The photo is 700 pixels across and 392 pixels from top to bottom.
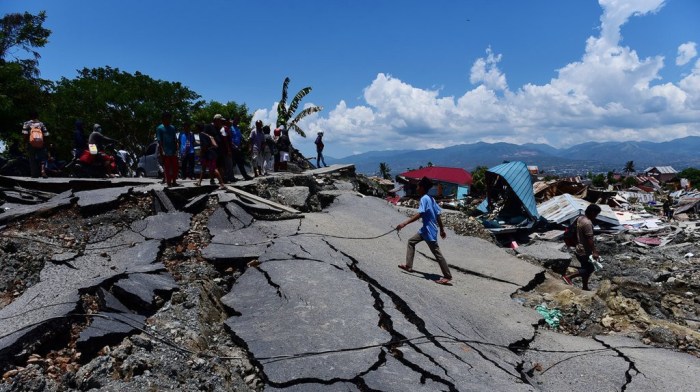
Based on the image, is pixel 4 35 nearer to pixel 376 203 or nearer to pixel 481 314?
pixel 376 203

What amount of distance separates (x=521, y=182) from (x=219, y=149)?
1044 centimetres

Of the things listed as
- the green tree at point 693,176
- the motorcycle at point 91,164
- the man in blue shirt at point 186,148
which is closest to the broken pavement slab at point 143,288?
the man in blue shirt at point 186,148

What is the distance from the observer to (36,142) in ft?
28.0

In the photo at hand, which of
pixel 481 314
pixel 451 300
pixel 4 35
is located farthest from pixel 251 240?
pixel 4 35

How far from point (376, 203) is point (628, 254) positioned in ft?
28.6

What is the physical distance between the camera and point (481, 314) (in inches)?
203

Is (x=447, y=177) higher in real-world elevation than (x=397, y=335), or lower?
lower

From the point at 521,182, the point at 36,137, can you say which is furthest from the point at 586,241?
the point at 36,137

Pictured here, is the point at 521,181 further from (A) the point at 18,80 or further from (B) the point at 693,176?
(B) the point at 693,176

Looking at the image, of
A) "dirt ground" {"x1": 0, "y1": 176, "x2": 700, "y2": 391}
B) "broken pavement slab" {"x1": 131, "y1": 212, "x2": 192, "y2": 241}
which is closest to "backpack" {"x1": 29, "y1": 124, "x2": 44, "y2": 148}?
"dirt ground" {"x1": 0, "y1": 176, "x2": 700, "y2": 391}

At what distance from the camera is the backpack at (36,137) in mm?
8477

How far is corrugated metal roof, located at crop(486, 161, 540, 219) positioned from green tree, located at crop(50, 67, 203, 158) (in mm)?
19128

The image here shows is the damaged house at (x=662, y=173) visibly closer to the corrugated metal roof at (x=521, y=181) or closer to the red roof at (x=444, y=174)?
the red roof at (x=444, y=174)

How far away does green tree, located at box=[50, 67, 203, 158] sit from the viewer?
21.5m
